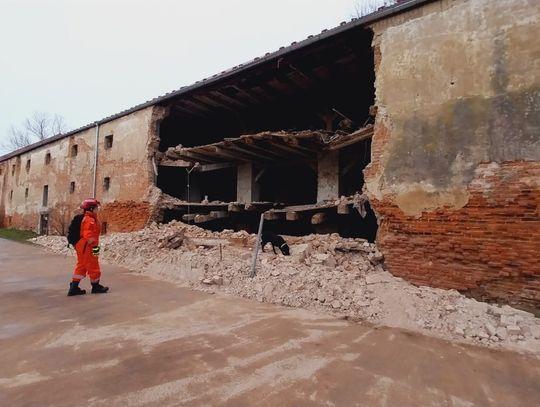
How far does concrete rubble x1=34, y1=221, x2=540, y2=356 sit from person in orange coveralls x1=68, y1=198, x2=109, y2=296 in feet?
6.36

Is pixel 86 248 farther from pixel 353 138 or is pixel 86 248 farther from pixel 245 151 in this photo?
pixel 353 138

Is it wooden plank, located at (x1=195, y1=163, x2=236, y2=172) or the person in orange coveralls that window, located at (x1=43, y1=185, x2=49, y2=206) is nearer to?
wooden plank, located at (x1=195, y1=163, x2=236, y2=172)

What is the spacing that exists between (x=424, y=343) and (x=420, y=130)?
12.7ft

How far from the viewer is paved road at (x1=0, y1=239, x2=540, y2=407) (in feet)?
9.48

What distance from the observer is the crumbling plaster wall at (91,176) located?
13.4 metres

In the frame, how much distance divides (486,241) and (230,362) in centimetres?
457

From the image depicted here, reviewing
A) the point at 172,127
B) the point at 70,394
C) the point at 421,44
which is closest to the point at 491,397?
the point at 70,394

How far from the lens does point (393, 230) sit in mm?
6699

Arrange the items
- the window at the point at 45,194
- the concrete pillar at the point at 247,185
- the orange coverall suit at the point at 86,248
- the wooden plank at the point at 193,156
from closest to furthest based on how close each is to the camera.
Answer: the orange coverall suit at the point at 86,248, the wooden plank at the point at 193,156, the concrete pillar at the point at 247,185, the window at the point at 45,194

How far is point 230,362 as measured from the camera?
3.51 meters

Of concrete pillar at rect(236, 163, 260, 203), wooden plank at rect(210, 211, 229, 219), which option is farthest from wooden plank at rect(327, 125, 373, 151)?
wooden plank at rect(210, 211, 229, 219)

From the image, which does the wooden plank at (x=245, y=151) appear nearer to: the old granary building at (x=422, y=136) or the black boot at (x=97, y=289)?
the old granary building at (x=422, y=136)

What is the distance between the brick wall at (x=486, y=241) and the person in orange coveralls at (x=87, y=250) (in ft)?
18.2

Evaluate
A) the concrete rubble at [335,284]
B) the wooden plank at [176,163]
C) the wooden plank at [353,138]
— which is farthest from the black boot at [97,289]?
the wooden plank at [176,163]
